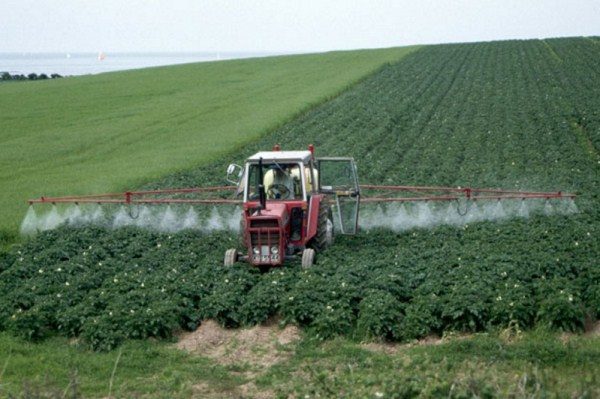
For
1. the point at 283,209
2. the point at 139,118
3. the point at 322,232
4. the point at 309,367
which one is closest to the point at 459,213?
the point at 322,232

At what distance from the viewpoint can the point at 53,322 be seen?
1166 cm

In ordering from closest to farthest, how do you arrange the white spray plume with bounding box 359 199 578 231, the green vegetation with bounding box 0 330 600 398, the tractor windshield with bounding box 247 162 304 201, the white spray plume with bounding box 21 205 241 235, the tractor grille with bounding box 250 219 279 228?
the green vegetation with bounding box 0 330 600 398
the tractor grille with bounding box 250 219 279 228
the tractor windshield with bounding box 247 162 304 201
the white spray plume with bounding box 359 199 578 231
the white spray plume with bounding box 21 205 241 235

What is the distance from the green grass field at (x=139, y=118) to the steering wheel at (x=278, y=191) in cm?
586

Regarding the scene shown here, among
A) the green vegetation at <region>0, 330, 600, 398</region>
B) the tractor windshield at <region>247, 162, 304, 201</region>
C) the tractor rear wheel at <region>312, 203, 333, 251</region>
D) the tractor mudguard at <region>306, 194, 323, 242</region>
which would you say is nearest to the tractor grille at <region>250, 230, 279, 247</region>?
the tractor mudguard at <region>306, 194, 323, 242</region>

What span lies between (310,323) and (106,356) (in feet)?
8.32

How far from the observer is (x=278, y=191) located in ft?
48.1

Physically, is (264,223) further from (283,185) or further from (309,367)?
(309,367)

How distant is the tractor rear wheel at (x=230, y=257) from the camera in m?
13.9

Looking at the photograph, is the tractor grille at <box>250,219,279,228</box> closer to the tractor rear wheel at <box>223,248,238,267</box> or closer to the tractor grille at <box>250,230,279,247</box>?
the tractor grille at <box>250,230,279,247</box>

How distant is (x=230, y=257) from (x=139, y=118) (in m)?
26.0

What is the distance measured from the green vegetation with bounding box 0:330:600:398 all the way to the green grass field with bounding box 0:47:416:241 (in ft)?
26.4

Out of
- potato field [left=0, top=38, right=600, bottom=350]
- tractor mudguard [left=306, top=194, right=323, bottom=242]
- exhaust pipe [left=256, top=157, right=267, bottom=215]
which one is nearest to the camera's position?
potato field [left=0, top=38, right=600, bottom=350]

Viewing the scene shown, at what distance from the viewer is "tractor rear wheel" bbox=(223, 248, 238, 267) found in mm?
13914

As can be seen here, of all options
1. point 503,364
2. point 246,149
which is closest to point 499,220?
point 503,364
